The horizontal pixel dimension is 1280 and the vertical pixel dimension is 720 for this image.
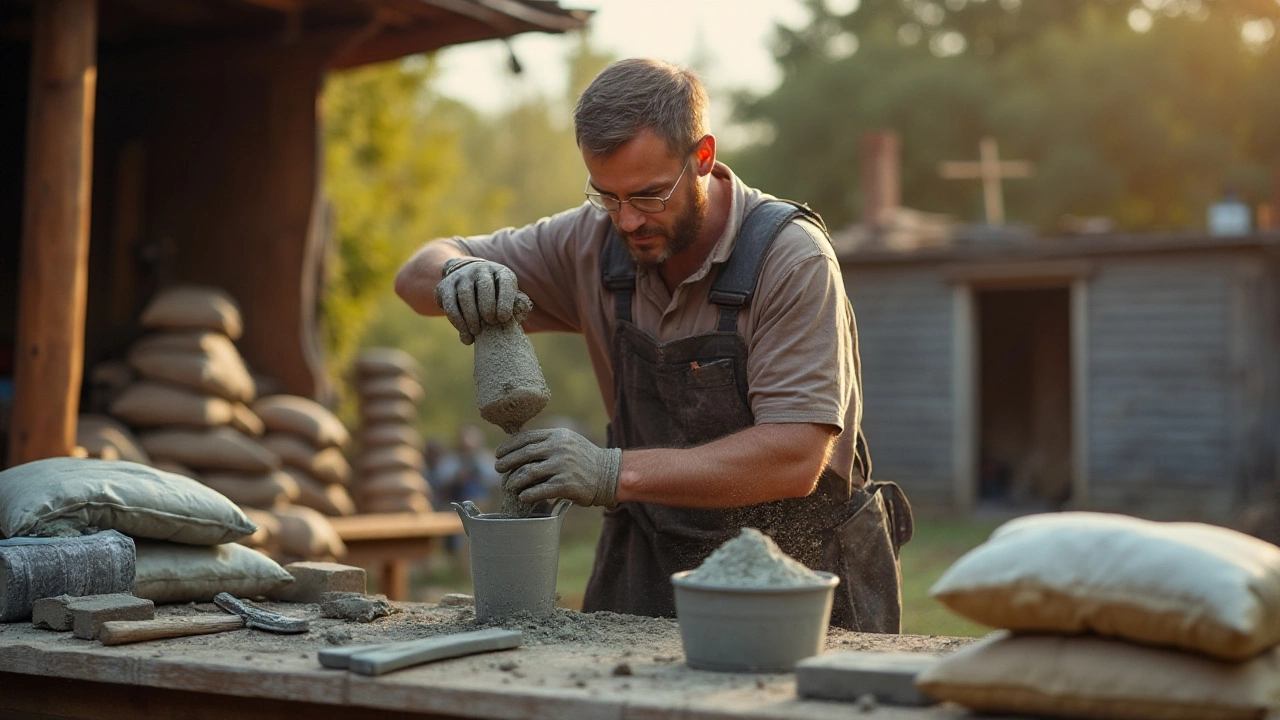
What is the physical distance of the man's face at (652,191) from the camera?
129 inches

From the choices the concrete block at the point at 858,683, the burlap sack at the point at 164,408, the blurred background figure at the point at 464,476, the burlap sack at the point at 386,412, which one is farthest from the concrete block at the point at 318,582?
the blurred background figure at the point at 464,476

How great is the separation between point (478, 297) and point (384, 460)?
5587mm

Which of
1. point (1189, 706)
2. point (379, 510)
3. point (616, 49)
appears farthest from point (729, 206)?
point (616, 49)

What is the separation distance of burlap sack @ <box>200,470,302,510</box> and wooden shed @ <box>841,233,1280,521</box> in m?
9.84

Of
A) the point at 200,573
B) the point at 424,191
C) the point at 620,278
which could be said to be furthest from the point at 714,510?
the point at 424,191

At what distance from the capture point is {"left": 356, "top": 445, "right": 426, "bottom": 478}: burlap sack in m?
8.53

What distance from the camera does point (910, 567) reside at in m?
11.4

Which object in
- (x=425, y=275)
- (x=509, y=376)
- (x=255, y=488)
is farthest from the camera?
(x=255, y=488)

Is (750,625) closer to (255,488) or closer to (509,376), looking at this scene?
(509,376)

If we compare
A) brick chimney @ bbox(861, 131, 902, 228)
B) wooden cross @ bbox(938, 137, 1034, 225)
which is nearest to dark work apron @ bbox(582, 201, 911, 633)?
wooden cross @ bbox(938, 137, 1034, 225)

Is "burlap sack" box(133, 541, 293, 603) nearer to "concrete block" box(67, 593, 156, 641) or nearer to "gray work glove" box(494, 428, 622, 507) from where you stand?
"concrete block" box(67, 593, 156, 641)

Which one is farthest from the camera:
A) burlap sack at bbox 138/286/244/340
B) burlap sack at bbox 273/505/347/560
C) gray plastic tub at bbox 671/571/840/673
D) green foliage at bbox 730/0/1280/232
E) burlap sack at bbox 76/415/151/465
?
green foliage at bbox 730/0/1280/232

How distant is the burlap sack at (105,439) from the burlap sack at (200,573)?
97.8 inches

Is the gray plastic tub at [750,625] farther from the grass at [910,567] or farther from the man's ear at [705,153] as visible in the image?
the grass at [910,567]
